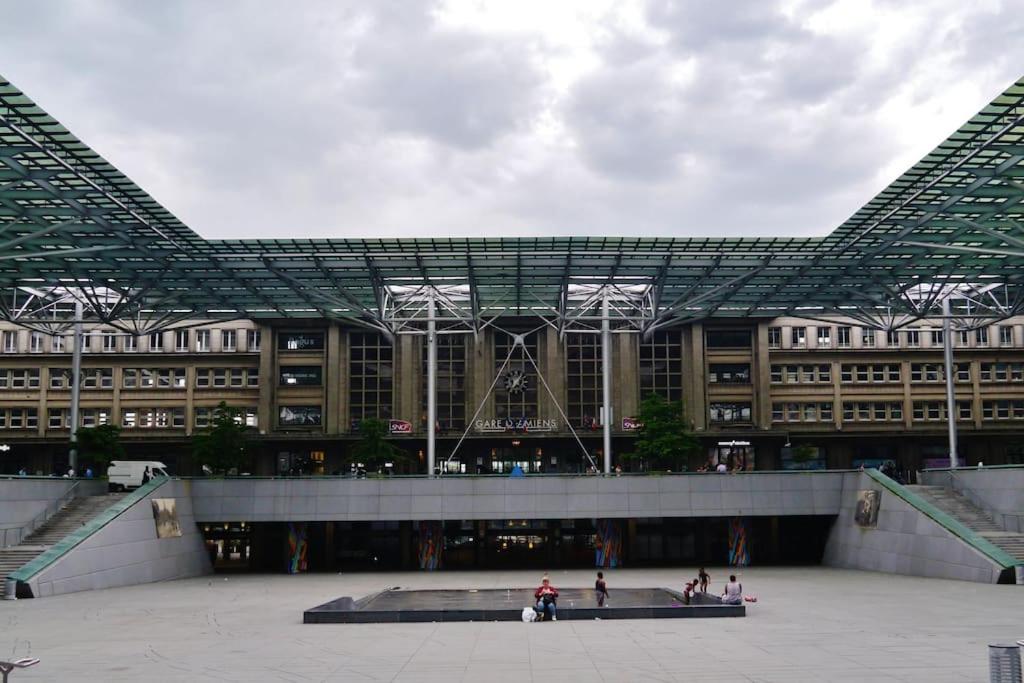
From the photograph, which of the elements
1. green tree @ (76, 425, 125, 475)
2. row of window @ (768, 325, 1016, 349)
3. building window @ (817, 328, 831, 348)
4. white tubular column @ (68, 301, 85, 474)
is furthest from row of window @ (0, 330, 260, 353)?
building window @ (817, 328, 831, 348)

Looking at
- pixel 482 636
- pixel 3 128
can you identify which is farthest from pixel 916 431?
pixel 3 128

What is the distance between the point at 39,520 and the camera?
50.2 m

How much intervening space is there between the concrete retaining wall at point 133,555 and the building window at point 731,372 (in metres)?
41.9

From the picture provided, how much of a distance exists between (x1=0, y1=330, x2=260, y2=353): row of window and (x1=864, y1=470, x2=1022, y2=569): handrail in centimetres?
5138

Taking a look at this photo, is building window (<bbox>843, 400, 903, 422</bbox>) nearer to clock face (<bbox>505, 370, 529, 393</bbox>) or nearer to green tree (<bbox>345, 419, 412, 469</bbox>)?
clock face (<bbox>505, 370, 529, 393</bbox>)

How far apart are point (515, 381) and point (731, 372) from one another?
56.5 ft

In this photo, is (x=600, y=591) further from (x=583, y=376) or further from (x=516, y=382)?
(x=583, y=376)

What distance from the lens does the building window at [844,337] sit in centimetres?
8544

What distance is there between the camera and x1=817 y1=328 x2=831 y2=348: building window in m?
85.2

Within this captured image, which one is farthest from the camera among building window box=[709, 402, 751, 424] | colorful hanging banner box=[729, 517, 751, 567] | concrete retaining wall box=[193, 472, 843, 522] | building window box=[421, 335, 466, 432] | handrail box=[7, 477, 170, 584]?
building window box=[709, 402, 751, 424]

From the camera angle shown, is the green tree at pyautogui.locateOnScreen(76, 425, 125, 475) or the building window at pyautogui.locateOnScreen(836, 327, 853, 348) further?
the building window at pyautogui.locateOnScreen(836, 327, 853, 348)

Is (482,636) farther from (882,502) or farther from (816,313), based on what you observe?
(816,313)

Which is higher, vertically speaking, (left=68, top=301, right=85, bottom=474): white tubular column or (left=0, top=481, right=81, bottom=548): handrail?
(left=68, top=301, right=85, bottom=474): white tubular column

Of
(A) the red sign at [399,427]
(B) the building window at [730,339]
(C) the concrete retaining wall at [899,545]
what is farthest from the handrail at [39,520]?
(B) the building window at [730,339]
